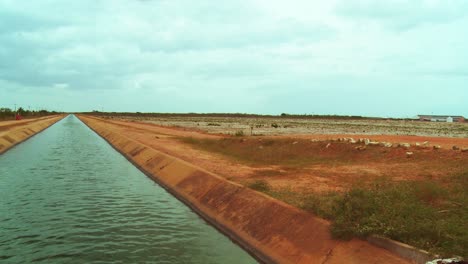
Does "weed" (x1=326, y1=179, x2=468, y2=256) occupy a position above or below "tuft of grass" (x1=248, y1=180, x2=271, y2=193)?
above

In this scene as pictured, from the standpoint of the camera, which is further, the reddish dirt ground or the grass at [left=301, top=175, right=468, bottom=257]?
the reddish dirt ground

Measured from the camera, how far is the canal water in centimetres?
868

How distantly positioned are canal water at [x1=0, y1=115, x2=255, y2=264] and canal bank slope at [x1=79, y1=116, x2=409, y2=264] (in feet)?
1.39

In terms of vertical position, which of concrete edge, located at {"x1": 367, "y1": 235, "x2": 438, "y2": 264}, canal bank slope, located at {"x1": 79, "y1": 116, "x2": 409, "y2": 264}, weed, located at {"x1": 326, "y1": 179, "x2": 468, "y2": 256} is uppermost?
weed, located at {"x1": 326, "y1": 179, "x2": 468, "y2": 256}

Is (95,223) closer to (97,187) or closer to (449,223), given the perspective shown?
(97,187)

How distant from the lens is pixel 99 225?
1071cm

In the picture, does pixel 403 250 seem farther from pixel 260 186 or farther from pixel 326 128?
pixel 326 128

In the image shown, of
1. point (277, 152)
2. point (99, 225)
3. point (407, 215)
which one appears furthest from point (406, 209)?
point (277, 152)

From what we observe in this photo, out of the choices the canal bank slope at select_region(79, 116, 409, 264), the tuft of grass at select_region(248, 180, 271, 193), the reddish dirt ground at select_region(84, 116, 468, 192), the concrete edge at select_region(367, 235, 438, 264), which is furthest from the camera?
the reddish dirt ground at select_region(84, 116, 468, 192)

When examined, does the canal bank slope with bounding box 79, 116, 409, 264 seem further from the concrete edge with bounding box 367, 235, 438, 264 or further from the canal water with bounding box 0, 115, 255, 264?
the canal water with bounding box 0, 115, 255, 264

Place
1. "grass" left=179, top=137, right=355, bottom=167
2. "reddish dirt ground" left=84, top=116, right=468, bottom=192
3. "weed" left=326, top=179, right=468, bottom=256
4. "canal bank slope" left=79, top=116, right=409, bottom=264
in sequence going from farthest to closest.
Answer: "grass" left=179, top=137, right=355, bottom=167 < "reddish dirt ground" left=84, top=116, right=468, bottom=192 < "canal bank slope" left=79, top=116, right=409, bottom=264 < "weed" left=326, top=179, right=468, bottom=256

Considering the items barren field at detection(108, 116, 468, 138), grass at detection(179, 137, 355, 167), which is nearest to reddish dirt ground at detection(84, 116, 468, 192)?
grass at detection(179, 137, 355, 167)

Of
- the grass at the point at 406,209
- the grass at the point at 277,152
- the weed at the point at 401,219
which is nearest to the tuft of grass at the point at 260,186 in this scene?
the grass at the point at 406,209

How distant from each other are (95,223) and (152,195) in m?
4.44
